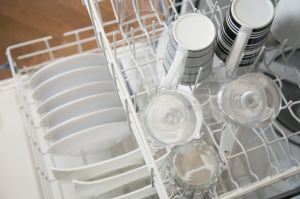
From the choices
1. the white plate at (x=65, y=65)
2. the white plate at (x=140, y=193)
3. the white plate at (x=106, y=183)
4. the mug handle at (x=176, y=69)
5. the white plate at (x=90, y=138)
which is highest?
the white plate at (x=65, y=65)

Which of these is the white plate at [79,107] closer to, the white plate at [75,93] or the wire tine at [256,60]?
the white plate at [75,93]

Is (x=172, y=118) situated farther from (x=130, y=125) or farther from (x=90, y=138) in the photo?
(x=90, y=138)

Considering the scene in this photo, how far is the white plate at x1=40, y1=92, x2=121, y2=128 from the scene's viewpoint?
2.73ft

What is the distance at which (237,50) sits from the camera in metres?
0.59

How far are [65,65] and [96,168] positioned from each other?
9.6 inches

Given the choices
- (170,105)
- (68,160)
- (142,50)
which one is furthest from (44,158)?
(170,105)

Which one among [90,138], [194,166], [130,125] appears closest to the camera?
[194,166]

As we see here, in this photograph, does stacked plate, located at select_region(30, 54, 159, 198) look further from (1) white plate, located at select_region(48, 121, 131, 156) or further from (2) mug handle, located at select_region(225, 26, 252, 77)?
(2) mug handle, located at select_region(225, 26, 252, 77)

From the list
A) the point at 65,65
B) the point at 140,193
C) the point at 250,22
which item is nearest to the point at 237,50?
the point at 250,22

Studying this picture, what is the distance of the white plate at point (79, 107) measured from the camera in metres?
0.83

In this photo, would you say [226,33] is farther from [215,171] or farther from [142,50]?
[142,50]

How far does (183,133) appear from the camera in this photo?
1.85 ft

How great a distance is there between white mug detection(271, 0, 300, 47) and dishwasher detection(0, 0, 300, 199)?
0.01m

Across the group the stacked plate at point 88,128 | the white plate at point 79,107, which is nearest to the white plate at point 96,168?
the stacked plate at point 88,128
